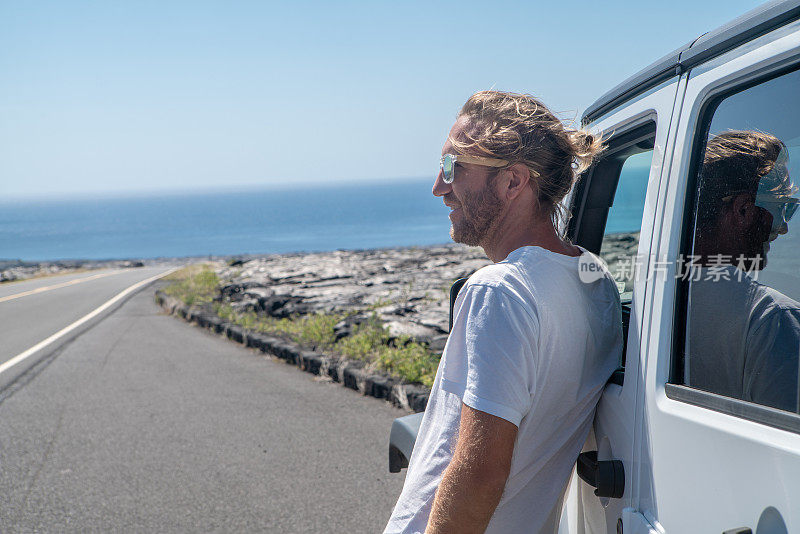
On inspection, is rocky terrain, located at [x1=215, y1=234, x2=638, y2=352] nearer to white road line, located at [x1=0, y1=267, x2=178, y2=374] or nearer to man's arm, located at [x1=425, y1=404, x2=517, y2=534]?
white road line, located at [x1=0, y1=267, x2=178, y2=374]

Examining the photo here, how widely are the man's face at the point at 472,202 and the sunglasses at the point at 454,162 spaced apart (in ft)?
0.04

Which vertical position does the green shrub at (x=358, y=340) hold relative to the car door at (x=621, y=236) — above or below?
below

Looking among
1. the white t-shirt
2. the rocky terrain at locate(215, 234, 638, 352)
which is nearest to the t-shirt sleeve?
the white t-shirt

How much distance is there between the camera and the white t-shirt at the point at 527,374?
1501 millimetres

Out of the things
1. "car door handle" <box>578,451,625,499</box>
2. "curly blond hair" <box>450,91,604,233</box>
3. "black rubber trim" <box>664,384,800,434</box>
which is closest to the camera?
"black rubber trim" <box>664,384,800,434</box>

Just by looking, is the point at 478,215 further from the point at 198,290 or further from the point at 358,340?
the point at 198,290

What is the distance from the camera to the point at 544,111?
185 cm

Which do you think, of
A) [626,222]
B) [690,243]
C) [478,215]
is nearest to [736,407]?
[690,243]

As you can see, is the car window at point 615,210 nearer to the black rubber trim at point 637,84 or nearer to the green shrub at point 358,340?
the black rubber trim at point 637,84

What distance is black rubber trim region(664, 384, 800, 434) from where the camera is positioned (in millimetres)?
1168

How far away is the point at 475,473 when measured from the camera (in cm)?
150

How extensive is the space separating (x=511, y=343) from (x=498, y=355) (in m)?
0.04

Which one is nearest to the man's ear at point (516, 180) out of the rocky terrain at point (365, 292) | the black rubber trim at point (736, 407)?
the black rubber trim at point (736, 407)

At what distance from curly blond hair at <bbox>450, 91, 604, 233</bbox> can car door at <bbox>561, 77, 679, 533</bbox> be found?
225 millimetres
